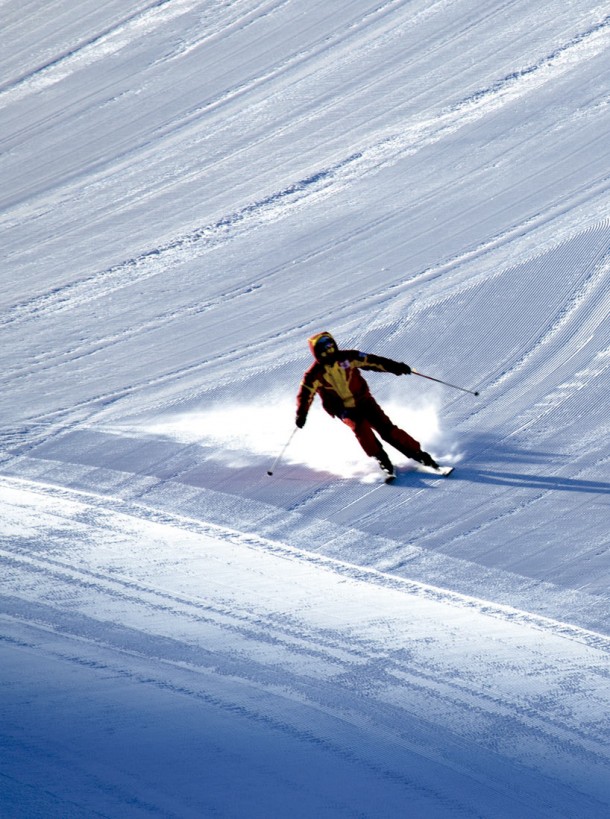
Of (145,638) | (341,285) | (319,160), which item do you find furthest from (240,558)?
(319,160)

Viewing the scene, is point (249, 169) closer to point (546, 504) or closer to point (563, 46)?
point (563, 46)

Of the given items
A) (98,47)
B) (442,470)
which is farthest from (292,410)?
(98,47)

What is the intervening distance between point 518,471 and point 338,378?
4.96 feet

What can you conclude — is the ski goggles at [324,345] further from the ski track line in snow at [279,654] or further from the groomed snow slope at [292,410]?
the ski track line in snow at [279,654]

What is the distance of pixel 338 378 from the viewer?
9078 millimetres

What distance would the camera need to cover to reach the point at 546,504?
8.66 m

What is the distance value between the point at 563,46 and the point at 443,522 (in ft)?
28.4

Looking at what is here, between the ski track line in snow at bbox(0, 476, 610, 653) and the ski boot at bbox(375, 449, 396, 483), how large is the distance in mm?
1153

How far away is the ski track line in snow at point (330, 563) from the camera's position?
711 centimetres

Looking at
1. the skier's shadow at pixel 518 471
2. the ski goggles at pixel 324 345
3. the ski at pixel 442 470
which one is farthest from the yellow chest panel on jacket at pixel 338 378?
the skier's shadow at pixel 518 471

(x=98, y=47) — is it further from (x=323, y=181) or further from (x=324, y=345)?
(x=324, y=345)

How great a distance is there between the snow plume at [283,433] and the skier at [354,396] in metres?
0.33

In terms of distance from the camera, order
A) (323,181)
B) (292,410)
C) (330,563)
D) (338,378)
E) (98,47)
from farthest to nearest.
→ 1. (98,47)
2. (323,181)
3. (292,410)
4. (338,378)
5. (330,563)

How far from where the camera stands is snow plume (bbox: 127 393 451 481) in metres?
9.77
